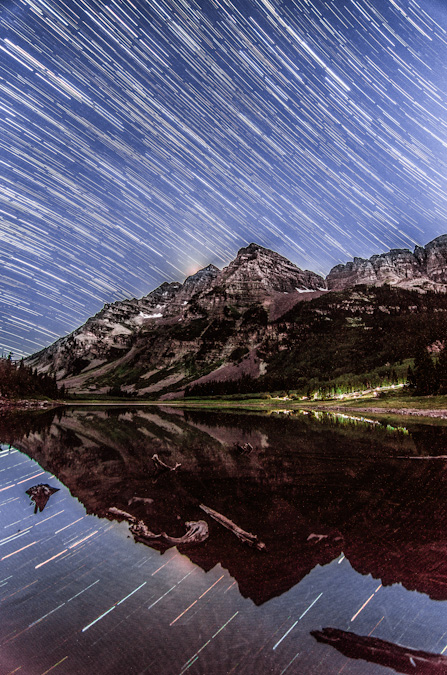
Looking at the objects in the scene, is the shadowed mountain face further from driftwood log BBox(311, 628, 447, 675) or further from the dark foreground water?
driftwood log BBox(311, 628, 447, 675)

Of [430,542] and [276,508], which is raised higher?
[430,542]

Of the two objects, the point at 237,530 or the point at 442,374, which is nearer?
the point at 237,530

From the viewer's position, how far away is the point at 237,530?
38.7ft

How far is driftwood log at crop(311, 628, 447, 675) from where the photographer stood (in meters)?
5.88

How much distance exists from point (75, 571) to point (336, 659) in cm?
760

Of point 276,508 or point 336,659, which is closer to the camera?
point 336,659

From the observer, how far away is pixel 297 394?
594 ft

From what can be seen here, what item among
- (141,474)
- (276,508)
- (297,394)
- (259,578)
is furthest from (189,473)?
(297,394)

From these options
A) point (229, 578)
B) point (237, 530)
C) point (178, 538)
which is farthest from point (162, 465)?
point (229, 578)

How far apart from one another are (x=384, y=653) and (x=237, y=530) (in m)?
6.17

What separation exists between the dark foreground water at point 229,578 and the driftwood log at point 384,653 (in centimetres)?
3

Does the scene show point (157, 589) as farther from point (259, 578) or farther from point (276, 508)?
point (276, 508)

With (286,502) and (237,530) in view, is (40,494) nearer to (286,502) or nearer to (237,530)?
(237,530)

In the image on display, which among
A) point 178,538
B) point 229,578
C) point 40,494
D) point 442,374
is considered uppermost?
point 229,578
